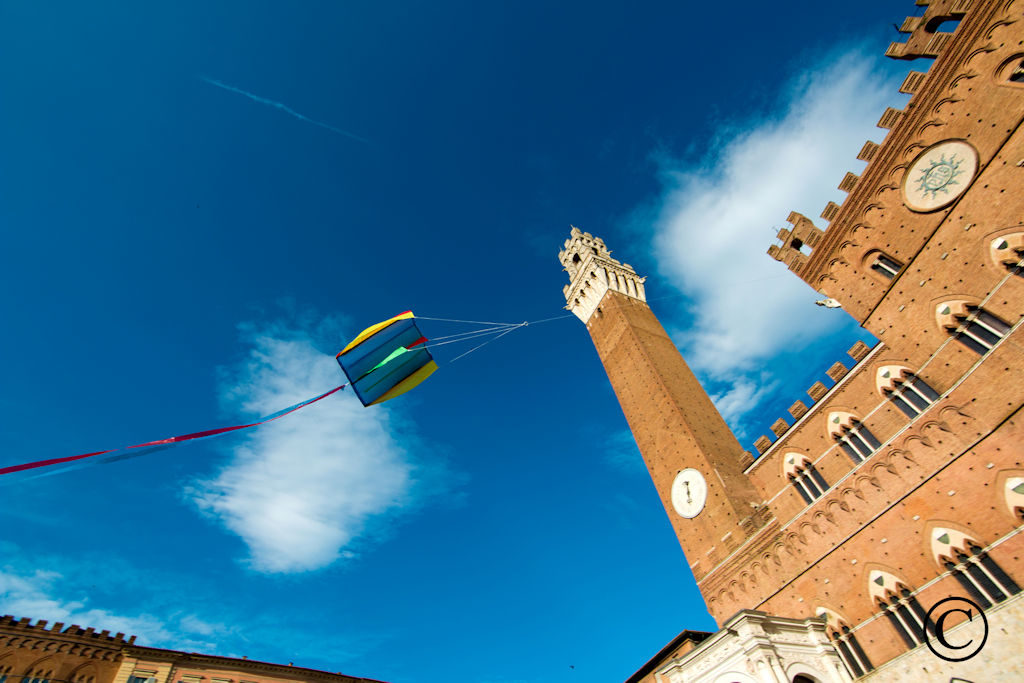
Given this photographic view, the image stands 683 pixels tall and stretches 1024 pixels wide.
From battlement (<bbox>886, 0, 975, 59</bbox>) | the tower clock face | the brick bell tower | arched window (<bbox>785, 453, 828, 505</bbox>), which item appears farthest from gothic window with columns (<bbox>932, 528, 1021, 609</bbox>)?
battlement (<bbox>886, 0, 975, 59</bbox>)

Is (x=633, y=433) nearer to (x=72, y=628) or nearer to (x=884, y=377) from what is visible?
(x=884, y=377)

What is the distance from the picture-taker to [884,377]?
18312 mm

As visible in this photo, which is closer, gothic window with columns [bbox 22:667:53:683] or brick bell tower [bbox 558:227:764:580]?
brick bell tower [bbox 558:227:764:580]

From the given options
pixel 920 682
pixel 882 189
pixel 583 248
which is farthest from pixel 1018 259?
pixel 583 248

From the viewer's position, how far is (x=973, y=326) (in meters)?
15.7

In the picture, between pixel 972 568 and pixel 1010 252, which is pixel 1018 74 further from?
pixel 972 568

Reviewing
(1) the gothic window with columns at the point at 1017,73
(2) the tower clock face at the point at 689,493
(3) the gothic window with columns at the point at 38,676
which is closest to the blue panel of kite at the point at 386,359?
(2) the tower clock face at the point at 689,493

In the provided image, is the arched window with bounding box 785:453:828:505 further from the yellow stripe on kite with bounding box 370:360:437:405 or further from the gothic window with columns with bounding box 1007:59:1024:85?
the yellow stripe on kite with bounding box 370:360:437:405

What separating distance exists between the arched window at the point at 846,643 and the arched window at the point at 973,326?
1024 centimetres

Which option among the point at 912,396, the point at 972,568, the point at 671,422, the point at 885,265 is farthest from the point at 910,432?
the point at 671,422

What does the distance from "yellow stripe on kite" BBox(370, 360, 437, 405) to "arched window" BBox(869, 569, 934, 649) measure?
16.4 metres

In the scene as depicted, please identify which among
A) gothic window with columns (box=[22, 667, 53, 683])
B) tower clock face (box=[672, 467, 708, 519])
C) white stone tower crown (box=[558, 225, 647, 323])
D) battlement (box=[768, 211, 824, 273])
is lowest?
gothic window with columns (box=[22, 667, 53, 683])

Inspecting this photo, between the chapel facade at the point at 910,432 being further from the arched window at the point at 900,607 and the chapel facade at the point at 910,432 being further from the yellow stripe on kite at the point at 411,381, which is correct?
the yellow stripe on kite at the point at 411,381

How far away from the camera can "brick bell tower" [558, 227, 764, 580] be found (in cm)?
2331
